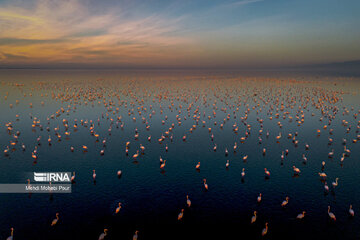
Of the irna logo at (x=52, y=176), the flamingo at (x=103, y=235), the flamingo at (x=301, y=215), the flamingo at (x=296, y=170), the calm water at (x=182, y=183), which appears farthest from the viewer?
the flamingo at (x=296, y=170)

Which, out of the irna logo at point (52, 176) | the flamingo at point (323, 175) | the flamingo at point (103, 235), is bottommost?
the flamingo at point (103, 235)

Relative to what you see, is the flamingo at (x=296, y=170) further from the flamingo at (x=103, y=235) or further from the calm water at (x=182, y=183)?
the flamingo at (x=103, y=235)

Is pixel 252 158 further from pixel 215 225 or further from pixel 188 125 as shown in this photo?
pixel 188 125

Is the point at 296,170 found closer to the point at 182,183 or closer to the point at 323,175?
the point at 323,175

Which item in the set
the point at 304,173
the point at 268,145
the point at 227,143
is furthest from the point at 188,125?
the point at 304,173

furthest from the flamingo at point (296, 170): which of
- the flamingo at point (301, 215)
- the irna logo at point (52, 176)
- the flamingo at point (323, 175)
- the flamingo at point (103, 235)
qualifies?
the irna logo at point (52, 176)

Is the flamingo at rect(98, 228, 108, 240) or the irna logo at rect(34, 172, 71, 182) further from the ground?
the irna logo at rect(34, 172, 71, 182)

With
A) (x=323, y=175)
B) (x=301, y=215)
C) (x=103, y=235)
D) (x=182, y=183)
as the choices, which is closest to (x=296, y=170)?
(x=323, y=175)

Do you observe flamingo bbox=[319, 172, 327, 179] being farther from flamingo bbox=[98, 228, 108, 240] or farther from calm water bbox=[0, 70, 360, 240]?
flamingo bbox=[98, 228, 108, 240]

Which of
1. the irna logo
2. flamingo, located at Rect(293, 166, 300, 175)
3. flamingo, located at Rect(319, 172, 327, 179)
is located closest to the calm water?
flamingo, located at Rect(293, 166, 300, 175)
